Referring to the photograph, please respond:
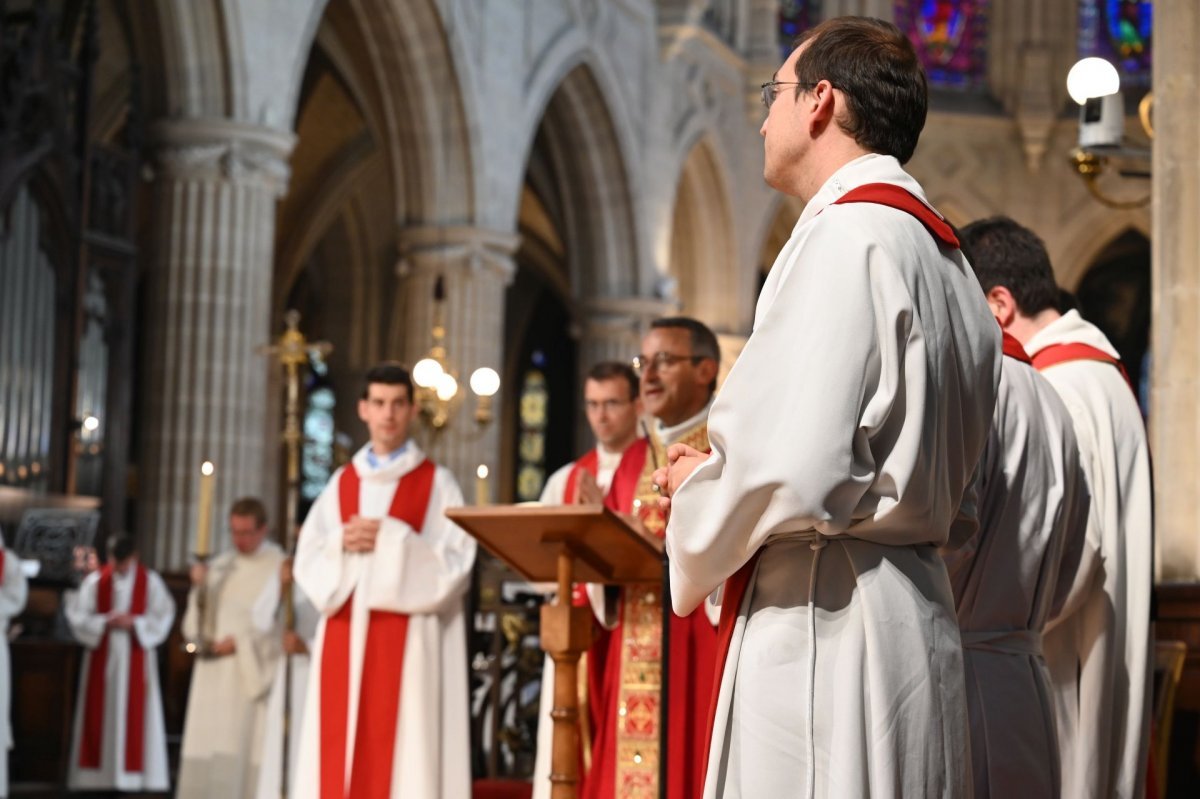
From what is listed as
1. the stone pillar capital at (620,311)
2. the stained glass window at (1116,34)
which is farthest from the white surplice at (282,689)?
the stained glass window at (1116,34)

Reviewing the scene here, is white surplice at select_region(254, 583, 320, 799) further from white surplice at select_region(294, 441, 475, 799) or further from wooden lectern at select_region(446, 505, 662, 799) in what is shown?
wooden lectern at select_region(446, 505, 662, 799)

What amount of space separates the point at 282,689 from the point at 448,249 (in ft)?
33.1

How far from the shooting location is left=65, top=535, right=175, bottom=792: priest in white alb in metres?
10.7

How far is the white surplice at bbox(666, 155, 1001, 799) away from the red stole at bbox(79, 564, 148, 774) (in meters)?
8.97

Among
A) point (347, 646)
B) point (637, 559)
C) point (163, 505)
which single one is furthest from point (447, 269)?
point (637, 559)

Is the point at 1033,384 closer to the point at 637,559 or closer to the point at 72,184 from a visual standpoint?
the point at 637,559

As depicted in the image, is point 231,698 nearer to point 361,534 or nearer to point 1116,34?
point 361,534

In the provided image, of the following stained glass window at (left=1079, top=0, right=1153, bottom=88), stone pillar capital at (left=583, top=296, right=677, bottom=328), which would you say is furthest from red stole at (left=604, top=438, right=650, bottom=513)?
stained glass window at (left=1079, top=0, right=1153, bottom=88)

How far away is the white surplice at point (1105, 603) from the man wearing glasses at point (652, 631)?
108cm

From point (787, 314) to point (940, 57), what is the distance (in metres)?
25.6

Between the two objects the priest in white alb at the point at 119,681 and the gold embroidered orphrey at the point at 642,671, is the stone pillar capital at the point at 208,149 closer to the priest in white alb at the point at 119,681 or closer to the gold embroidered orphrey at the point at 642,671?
the priest in white alb at the point at 119,681

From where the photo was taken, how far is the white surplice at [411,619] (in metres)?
5.66

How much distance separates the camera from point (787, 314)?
2420 mm

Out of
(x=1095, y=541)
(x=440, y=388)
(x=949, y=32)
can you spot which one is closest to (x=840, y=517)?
(x=1095, y=541)
